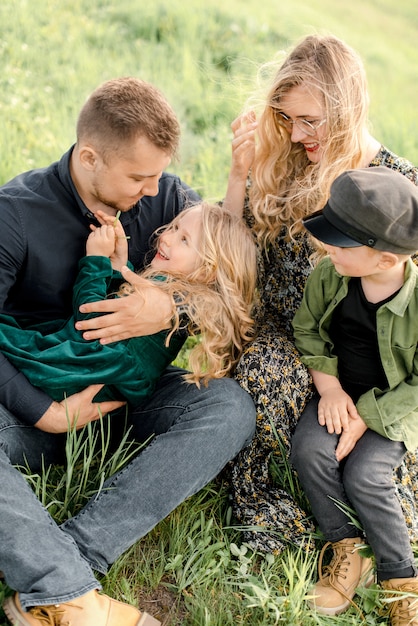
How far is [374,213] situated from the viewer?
7.30ft

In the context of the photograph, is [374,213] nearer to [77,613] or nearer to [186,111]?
[77,613]

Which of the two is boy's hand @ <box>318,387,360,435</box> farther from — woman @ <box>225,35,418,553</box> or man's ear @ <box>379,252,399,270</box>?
man's ear @ <box>379,252,399,270</box>

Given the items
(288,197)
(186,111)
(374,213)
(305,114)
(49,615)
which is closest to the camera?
(49,615)

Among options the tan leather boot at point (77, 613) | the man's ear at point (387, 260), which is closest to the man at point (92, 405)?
the tan leather boot at point (77, 613)

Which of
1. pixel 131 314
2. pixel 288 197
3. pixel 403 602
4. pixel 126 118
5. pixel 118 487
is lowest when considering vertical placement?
pixel 403 602

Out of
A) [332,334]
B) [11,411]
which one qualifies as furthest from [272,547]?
[11,411]

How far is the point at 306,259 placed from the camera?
2779 mm

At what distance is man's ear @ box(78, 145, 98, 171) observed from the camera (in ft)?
8.22

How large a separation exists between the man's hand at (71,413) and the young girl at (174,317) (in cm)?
3

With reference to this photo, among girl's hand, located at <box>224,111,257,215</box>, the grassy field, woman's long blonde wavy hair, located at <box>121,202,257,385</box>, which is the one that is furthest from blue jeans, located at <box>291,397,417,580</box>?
girl's hand, located at <box>224,111,257,215</box>

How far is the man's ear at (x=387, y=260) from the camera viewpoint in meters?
2.29

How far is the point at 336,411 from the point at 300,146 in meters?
1.01

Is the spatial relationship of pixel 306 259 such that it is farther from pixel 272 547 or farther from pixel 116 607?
pixel 116 607

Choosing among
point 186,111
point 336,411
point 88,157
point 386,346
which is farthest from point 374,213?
point 186,111
